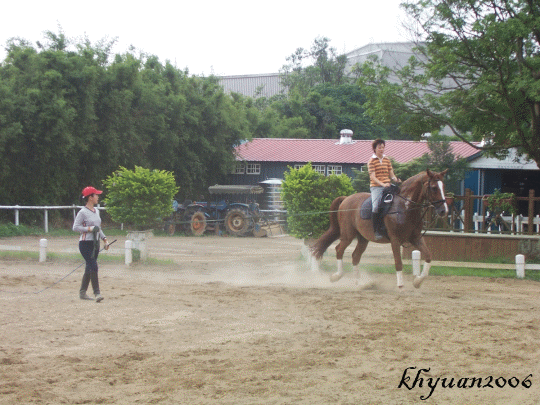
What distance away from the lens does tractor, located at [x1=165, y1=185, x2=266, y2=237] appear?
26484 mm

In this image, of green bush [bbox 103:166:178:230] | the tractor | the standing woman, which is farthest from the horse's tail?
the tractor

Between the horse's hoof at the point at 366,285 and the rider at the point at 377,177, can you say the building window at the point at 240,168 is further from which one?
the rider at the point at 377,177

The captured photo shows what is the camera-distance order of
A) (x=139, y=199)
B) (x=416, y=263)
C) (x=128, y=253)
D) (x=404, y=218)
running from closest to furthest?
(x=404, y=218) < (x=416, y=263) < (x=128, y=253) < (x=139, y=199)

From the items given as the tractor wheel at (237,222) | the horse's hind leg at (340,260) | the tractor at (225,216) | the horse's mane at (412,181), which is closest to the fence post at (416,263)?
the horse's hind leg at (340,260)

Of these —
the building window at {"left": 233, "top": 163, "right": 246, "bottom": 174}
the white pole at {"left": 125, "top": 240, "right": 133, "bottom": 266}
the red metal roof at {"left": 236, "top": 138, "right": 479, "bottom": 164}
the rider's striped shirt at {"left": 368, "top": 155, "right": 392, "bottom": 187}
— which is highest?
the red metal roof at {"left": 236, "top": 138, "right": 479, "bottom": 164}

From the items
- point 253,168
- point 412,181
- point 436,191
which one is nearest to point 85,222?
point 412,181

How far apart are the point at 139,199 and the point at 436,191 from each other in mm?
8486

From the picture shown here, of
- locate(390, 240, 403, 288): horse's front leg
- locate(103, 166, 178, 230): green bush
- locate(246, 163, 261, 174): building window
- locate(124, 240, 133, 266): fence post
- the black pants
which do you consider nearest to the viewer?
the black pants

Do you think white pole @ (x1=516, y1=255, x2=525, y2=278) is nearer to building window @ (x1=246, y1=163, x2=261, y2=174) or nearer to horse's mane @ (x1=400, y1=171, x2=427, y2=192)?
horse's mane @ (x1=400, y1=171, x2=427, y2=192)

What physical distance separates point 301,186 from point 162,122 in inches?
609

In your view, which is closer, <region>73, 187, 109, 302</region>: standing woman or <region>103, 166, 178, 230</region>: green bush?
<region>73, 187, 109, 302</region>: standing woman

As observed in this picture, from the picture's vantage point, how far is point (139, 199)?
53.8ft

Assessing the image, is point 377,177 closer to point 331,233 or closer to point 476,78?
point 331,233

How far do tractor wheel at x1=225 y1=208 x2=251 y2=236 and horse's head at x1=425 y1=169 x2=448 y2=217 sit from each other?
15.7 m
